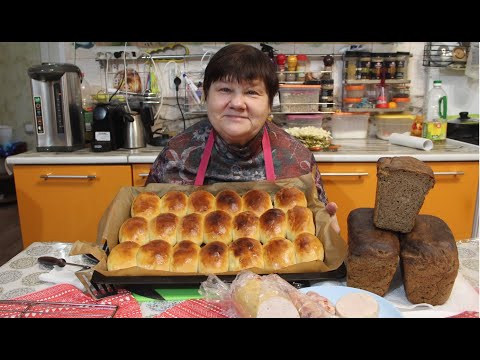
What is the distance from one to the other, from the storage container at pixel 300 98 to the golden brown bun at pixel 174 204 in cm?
159

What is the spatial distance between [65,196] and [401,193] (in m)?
2.16

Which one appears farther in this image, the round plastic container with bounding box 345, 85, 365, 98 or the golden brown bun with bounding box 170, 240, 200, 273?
the round plastic container with bounding box 345, 85, 365, 98

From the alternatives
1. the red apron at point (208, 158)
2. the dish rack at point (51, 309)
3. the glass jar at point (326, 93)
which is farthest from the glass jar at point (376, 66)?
the dish rack at point (51, 309)

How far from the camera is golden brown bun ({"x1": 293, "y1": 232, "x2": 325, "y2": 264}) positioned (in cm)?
113

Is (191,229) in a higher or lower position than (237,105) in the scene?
lower

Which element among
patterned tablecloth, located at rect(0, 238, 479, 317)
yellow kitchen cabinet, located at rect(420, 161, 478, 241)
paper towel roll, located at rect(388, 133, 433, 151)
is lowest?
yellow kitchen cabinet, located at rect(420, 161, 478, 241)

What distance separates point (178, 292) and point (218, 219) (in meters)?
0.32

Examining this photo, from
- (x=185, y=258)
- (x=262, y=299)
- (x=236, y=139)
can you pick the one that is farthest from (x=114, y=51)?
(x=262, y=299)

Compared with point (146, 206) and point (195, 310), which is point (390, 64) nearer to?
point (146, 206)

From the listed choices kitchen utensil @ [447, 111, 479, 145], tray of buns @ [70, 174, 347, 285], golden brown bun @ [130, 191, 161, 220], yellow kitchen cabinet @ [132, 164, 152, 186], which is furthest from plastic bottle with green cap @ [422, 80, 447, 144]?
golden brown bun @ [130, 191, 161, 220]

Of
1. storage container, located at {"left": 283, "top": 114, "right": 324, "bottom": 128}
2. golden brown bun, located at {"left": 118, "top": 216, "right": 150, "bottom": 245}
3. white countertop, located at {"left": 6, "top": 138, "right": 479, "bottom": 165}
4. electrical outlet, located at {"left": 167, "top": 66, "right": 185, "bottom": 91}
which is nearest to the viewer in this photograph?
golden brown bun, located at {"left": 118, "top": 216, "right": 150, "bottom": 245}

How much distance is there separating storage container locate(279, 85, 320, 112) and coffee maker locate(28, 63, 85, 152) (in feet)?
4.42

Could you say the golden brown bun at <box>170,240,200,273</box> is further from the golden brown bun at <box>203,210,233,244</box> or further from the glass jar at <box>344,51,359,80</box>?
the glass jar at <box>344,51,359,80</box>

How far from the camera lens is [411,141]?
261 cm
